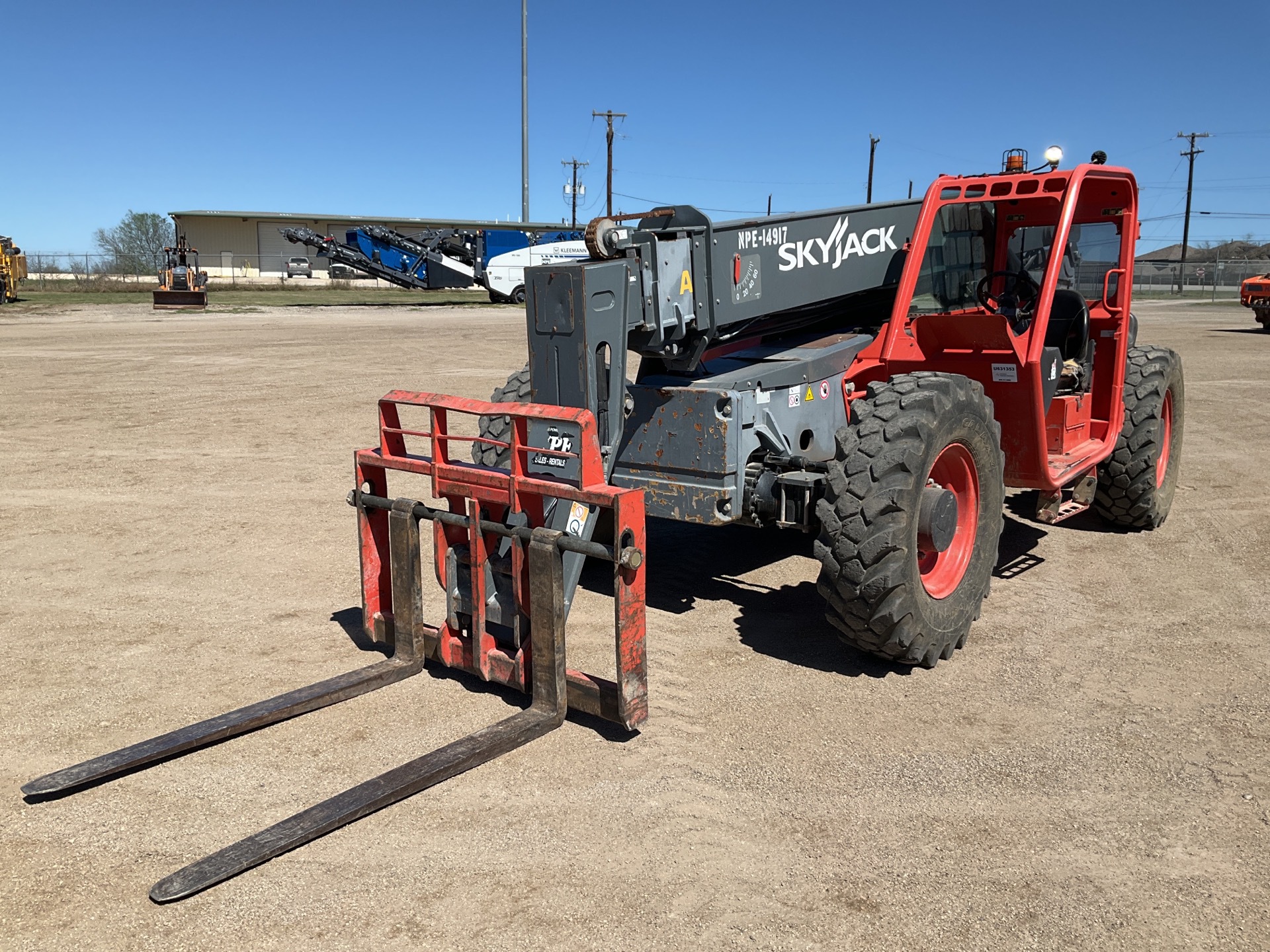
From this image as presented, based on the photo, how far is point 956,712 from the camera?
470 cm

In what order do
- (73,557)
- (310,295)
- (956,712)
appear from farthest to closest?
(310,295), (73,557), (956,712)

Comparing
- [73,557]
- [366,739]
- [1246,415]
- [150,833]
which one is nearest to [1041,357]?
[366,739]

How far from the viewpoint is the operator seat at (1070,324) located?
7059 millimetres

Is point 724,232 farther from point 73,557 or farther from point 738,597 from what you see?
point 73,557

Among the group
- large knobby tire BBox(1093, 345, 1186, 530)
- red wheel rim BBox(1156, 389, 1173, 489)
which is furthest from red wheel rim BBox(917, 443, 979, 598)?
red wheel rim BBox(1156, 389, 1173, 489)

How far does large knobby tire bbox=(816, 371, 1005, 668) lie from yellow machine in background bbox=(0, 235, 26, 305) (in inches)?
1516

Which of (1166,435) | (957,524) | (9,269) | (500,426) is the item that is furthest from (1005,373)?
(9,269)

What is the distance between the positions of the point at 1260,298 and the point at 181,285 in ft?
117

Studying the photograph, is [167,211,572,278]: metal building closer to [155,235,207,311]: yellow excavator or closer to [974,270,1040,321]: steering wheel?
[155,235,207,311]: yellow excavator

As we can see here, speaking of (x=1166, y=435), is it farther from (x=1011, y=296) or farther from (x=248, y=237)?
(x=248, y=237)

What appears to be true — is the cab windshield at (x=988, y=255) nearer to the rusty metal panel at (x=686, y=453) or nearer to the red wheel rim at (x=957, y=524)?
the red wheel rim at (x=957, y=524)

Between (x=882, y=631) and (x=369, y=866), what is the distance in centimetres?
247

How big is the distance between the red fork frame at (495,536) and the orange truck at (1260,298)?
26838 mm

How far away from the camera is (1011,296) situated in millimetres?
7215
